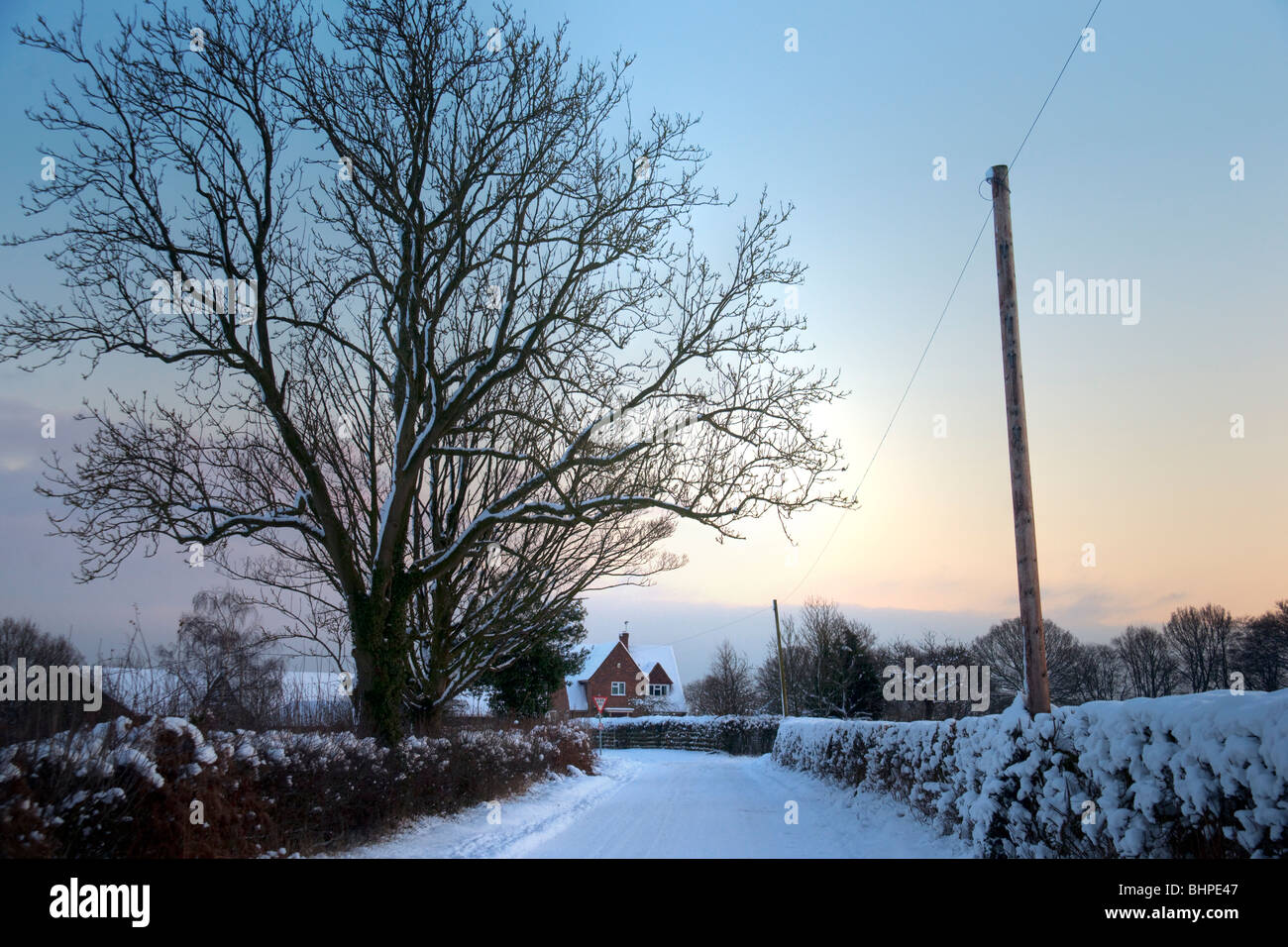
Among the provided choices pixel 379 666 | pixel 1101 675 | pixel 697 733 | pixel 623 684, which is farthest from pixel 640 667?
pixel 379 666

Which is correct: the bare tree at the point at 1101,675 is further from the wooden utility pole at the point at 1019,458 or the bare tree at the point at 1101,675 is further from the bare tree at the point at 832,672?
the wooden utility pole at the point at 1019,458

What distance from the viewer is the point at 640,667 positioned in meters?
68.6

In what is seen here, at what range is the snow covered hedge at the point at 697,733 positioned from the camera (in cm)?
4066

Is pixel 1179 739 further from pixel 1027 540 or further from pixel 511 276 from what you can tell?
pixel 511 276

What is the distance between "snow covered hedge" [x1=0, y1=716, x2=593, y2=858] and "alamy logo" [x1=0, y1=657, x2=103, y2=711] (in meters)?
0.76

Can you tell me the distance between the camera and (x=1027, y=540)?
862 cm

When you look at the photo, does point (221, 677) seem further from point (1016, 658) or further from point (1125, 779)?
point (1016, 658)

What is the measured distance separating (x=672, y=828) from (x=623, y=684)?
55.9m

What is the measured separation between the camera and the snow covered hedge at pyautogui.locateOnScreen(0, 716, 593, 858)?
4781 mm

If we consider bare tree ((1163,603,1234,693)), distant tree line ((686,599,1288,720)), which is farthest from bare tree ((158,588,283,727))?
bare tree ((1163,603,1234,693))

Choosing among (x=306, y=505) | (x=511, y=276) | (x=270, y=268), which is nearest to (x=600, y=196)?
(x=511, y=276)

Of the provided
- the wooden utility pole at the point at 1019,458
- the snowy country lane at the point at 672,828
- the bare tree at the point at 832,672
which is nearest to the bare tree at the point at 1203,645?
the bare tree at the point at 832,672
